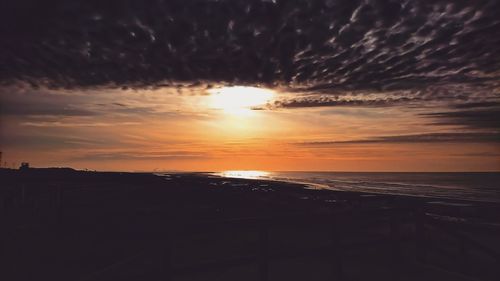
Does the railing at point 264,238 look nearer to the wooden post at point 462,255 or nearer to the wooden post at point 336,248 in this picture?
the wooden post at point 336,248

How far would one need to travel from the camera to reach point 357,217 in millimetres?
5945

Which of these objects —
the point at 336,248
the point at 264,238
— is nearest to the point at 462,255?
the point at 336,248

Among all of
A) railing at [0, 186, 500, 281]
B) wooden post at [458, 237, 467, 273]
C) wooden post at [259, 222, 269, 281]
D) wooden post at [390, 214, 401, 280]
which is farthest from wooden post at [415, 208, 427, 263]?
wooden post at [259, 222, 269, 281]

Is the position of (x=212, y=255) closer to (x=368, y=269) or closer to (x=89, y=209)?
(x=368, y=269)

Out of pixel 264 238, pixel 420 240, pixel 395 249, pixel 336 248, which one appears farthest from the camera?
pixel 420 240

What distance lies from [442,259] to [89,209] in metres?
16.8

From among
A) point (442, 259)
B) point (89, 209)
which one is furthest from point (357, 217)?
point (89, 209)

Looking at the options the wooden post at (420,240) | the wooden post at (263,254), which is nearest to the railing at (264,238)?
the wooden post at (263,254)

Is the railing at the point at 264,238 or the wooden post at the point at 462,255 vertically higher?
the railing at the point at 264,238

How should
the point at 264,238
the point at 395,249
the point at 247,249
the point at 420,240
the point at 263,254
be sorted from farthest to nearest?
the point at 247,249
the point at 420,240
the point at 395,249
the point at 263,254
the point at 264,238

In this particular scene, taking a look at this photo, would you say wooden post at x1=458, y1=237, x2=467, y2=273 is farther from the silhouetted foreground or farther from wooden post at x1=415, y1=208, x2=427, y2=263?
wooden post at x1=415, y1=208, x2=427, y2=263

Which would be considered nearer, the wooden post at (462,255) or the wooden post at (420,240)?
the wooden post at (420,240)

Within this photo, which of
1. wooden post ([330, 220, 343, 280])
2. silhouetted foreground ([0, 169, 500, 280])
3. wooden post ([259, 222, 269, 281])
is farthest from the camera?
wooden post ([330, 220, 343, 280])

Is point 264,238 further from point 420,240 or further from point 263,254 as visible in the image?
point 420,240
